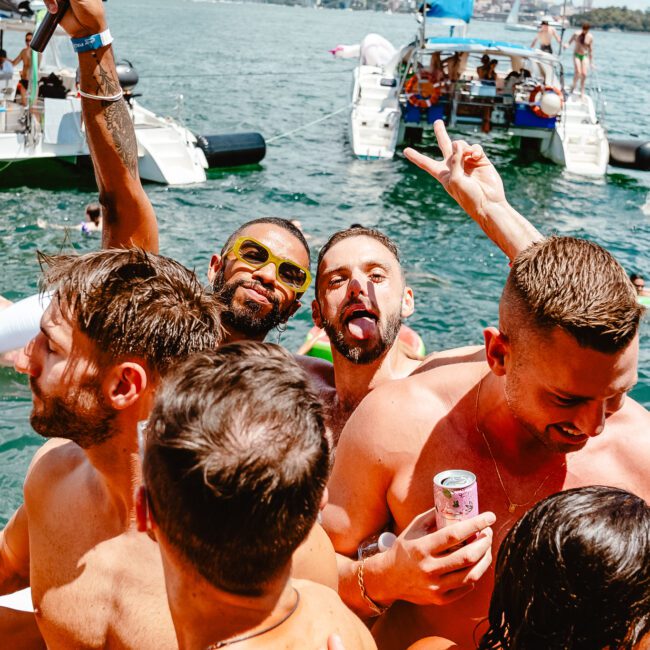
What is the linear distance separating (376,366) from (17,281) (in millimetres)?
8638

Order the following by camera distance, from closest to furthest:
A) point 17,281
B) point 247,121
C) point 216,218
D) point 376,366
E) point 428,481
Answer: point 428,481 < point 376,366 < point 17,281 < point 216,218 < point 247,121

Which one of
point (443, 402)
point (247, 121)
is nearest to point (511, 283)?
point (443, 402)

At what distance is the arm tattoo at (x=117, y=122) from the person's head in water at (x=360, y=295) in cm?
99

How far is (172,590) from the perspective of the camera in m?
1.55

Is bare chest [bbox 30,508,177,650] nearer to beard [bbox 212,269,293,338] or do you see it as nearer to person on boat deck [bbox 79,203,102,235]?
beard [bbox 212,269,293,338]

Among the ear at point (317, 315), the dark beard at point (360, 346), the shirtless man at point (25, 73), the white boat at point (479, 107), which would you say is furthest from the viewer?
the white boat at point (479, 107)

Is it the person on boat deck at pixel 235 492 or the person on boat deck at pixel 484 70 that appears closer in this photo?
the person on boat deck at pixel 235 492

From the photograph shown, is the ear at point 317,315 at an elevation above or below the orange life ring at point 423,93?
below

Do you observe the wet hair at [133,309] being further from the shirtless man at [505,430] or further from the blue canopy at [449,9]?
the blue canopy at [449,9]

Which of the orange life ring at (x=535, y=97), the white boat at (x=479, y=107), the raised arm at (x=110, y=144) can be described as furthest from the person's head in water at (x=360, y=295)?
the orange life ring at (x=535, y=97)

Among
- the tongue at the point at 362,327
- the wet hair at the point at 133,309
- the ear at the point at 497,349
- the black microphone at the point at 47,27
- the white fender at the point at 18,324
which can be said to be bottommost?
the white fender at the point at 18,324

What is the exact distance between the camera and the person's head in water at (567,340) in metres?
2.06

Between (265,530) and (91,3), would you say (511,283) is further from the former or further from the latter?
(91,3)

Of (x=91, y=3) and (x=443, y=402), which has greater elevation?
(x=91, y=3)
